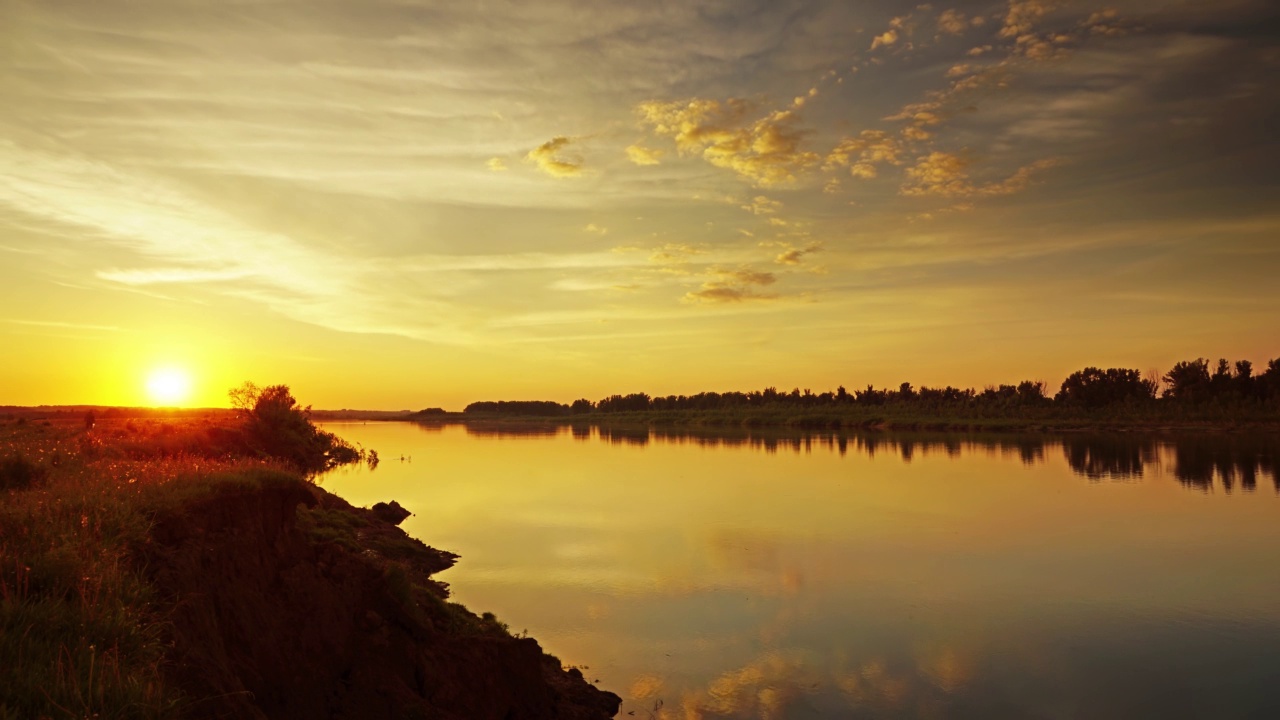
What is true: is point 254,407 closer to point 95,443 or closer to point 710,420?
point 95,443

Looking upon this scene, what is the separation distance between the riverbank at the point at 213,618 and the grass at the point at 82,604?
0.02m

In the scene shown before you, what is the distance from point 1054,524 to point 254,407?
5521cm

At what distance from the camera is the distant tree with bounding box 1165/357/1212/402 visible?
124 m

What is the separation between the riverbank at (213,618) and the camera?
23.5ft

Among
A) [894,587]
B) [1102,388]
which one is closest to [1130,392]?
[1102,388]

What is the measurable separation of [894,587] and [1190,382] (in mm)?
139824

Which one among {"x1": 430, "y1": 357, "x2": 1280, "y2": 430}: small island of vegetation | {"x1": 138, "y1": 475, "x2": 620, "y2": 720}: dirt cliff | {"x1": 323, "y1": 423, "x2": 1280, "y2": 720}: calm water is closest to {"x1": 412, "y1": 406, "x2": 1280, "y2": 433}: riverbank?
{"x1": 430, "y1": 357, "x2": 1280, "y2": 430}: small island of vegetation

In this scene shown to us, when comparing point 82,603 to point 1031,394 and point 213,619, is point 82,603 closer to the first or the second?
point 213,619

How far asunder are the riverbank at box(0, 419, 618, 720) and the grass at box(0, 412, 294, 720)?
2 centimetres

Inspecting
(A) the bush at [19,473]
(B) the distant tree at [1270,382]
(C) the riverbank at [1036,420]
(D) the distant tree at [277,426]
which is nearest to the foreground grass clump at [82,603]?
(A) the bush at [19,473]

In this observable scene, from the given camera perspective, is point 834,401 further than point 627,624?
Yes

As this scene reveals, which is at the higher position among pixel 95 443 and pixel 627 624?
pixel 95 443

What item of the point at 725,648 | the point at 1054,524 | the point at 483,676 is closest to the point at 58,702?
the point at 483,676

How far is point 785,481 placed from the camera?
178ft
